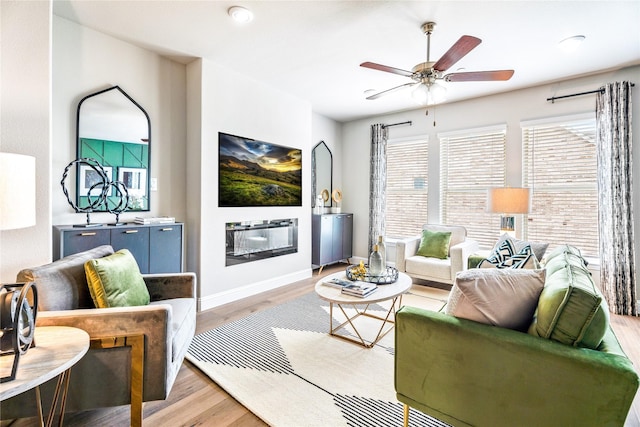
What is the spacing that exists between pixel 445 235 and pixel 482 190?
0.89 metres

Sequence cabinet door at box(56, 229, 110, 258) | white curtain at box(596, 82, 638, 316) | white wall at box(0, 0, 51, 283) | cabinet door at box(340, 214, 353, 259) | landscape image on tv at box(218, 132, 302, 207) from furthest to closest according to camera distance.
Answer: cabinet door at box(340, 214, 353, 259) → landscape image on tv at box(218, 132, 302, 207) → white curtain at box(596, 82, 638, 316) → cabinet door at box(56, 229, 110, 258) → white wall at box(0, 0, 51, 283)

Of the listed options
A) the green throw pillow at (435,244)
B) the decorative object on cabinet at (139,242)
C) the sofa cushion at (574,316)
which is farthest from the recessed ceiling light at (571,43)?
the decorative object on cabinet at (139,242)

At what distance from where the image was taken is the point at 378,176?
18.0ft

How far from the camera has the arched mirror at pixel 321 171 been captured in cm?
539

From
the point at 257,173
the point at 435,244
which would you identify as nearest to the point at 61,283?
the point at 257,173

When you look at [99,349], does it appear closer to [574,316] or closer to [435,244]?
[574,316]

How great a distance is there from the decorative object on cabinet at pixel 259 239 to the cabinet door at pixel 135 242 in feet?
3.06

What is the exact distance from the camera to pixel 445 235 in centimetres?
441

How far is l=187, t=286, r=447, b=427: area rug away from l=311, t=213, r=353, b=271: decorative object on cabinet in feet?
6.33

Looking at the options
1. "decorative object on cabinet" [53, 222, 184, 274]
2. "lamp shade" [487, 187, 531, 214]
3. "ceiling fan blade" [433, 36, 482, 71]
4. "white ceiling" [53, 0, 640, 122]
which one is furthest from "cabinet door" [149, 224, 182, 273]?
"lamp shade" [487, 187, 531, 214]

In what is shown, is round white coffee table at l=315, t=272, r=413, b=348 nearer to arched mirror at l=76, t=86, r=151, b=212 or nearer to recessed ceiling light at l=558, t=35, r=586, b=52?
arched mirror at l=76, t=86, r=151, b=212

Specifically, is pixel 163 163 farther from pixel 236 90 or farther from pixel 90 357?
pixel 90 357

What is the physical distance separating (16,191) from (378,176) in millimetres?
4778

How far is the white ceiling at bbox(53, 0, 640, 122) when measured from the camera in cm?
247
